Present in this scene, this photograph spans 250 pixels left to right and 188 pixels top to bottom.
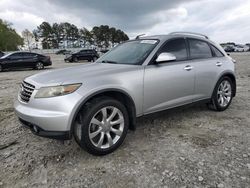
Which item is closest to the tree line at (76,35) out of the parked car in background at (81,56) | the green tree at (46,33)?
the green tree at (46,33)

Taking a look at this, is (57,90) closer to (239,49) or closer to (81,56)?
(81,56)

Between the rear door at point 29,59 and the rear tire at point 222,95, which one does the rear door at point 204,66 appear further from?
the rear door at point 29,59

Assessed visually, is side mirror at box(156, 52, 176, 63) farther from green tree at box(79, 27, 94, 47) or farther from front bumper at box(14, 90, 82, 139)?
green tree at box(79, 27, 94, 47)

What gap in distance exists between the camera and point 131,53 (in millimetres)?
4086

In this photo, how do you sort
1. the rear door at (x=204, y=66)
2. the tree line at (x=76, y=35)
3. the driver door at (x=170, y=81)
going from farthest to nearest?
the tree line at (x=76, y=35), the rear door at (x=204, y=66), the driver door at (x=170, y=81)

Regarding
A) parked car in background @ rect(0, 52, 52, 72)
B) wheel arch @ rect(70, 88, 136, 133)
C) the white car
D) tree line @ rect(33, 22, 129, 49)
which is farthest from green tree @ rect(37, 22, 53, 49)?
wheel arch @ rect(70, 88, 136, 133)

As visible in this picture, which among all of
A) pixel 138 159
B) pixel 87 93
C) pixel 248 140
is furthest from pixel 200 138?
pixel 87 93

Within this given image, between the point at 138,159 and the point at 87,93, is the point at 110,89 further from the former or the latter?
the point at 138,159

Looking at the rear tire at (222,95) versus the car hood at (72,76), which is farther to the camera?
the rear tire at (222,95)

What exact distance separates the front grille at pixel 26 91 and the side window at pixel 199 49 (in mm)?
2804

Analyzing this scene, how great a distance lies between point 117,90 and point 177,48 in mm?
1609

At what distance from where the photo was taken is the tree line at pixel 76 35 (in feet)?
279

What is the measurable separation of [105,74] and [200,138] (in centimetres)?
178

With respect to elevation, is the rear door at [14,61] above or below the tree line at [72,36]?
below
